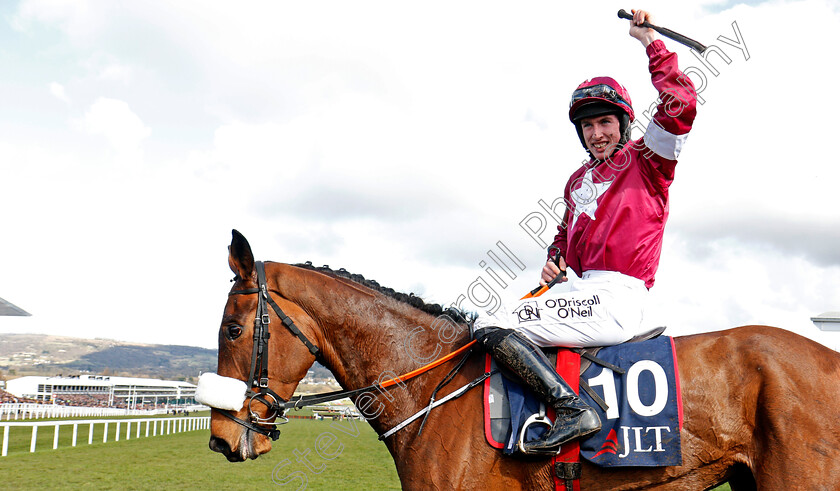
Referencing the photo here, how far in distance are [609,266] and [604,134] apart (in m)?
1.01

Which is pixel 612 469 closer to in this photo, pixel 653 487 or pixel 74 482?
pixel 653 487

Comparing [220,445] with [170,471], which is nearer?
[220,445]

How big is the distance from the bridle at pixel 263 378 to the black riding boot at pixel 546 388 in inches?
47.9

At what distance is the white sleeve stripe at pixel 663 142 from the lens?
3328mm

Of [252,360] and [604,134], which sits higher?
[604,134]

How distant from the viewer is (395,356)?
3654 mm

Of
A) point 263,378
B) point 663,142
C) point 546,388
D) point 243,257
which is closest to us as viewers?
point 546,388

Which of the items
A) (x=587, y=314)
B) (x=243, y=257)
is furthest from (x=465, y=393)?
(x=243, y=257)

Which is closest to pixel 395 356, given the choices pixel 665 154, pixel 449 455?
pixel 449 455

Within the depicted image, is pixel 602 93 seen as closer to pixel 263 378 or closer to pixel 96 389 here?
pixel 263 378

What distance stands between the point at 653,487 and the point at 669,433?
34cm

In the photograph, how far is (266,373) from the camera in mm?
3488

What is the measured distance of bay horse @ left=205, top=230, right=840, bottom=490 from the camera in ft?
9.66

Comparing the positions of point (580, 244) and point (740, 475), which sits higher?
point (580, 244)
